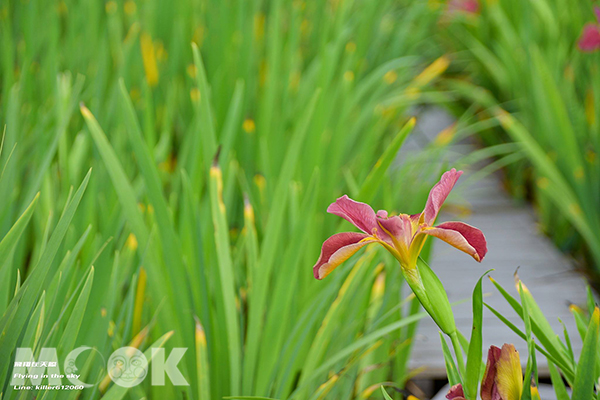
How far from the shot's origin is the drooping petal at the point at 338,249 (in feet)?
1.34

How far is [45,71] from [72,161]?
397mm

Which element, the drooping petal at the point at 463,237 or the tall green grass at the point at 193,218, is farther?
the tall green grass at the point at 193,218

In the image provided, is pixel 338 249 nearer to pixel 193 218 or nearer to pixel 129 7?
pixel 193 218

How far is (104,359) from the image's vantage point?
1.81ft

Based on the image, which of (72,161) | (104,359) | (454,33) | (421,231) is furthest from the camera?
(454,33)

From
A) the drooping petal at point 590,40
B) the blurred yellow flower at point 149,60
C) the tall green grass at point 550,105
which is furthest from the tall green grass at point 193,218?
the drooping petal at point 590,40

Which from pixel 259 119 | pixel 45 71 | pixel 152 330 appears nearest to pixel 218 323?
pixel 152 330

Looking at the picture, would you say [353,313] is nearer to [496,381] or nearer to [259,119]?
[496,381]

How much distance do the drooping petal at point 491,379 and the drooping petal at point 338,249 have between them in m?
0.14

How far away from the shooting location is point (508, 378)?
43cm

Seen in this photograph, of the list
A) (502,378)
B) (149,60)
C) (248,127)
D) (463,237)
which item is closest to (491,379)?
(502,378)

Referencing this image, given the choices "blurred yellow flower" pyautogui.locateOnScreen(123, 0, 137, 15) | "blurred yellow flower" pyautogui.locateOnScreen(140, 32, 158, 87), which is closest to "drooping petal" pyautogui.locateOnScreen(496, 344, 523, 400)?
"blurred yellow flower" pyautogui.locateOnScreen(140, 32, 158, 87)

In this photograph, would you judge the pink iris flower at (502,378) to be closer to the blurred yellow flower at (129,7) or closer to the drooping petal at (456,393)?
the drooping petal at (456,393)

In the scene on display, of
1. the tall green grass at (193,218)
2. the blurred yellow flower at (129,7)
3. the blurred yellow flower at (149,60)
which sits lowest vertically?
the tall green grass at (193,218)
